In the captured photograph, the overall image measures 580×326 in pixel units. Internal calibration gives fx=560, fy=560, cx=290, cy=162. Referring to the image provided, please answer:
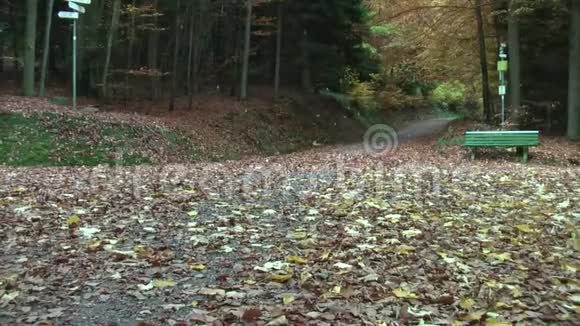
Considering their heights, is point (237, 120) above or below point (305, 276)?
above

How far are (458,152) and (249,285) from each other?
13404 millimetres

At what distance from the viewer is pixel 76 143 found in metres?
14.7

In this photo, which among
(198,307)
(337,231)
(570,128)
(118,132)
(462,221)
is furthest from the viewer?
(570,128)

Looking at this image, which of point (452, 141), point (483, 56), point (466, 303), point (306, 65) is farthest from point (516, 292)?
point (306, 65)

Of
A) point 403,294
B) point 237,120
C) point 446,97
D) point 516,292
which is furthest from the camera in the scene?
point 446,97

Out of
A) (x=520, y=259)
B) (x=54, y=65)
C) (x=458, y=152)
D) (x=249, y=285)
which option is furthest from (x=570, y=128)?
(x=54, y=65)

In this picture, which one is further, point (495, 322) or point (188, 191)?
point (188, 191)

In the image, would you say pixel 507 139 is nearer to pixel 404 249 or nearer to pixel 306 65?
pixel 404 249

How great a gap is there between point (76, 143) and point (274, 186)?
25.3 feet

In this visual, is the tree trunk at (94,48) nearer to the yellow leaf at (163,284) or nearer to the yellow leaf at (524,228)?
the yellow leaf at (524,228)

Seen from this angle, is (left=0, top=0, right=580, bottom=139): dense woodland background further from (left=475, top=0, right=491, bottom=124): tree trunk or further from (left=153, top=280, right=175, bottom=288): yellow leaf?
(left=153, top=280, right=175, bottom=288): yellow leaf

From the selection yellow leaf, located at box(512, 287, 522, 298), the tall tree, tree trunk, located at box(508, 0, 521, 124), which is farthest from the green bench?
the tall tree

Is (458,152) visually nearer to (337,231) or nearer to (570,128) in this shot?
(570,128)

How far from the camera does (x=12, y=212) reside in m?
6.67
